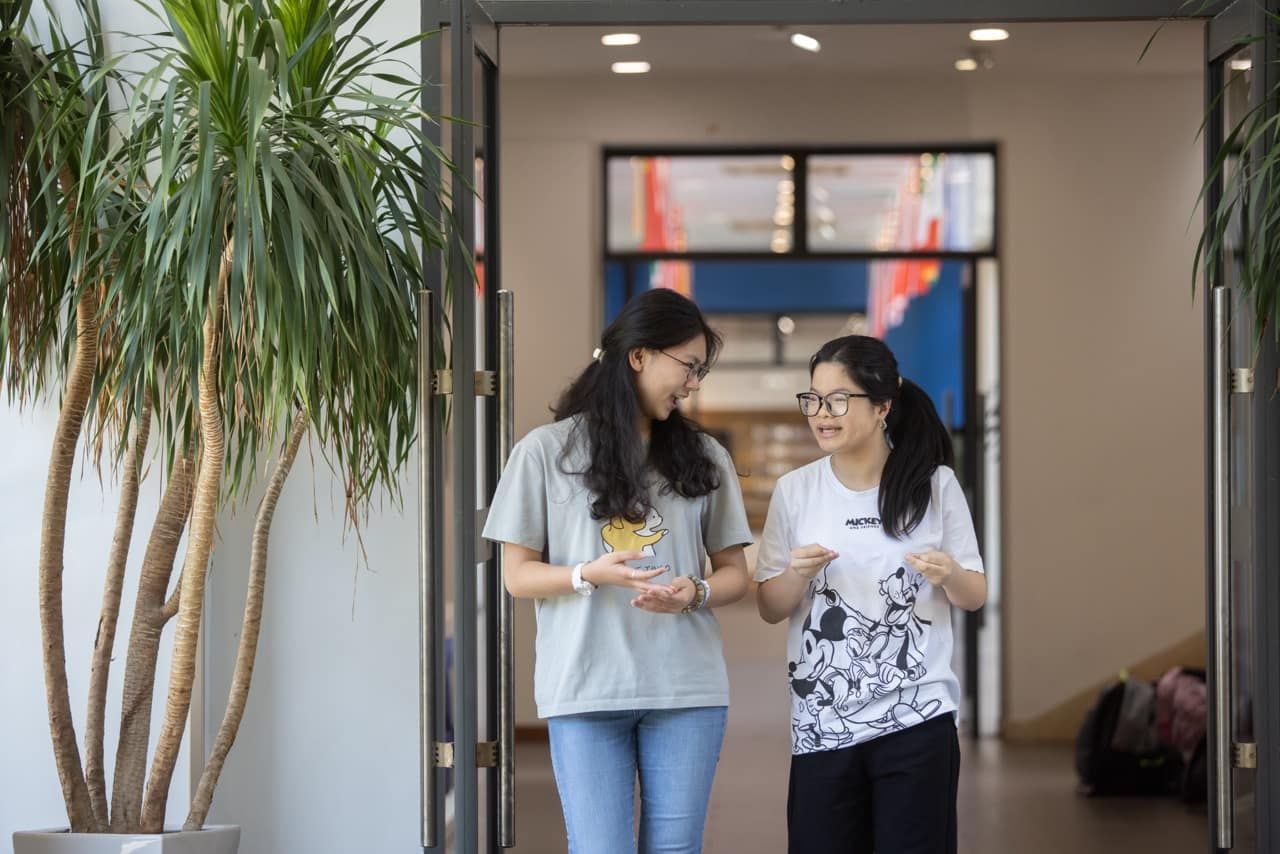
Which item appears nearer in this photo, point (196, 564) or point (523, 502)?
point (523, 502)

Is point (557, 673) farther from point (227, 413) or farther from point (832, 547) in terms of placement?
point (227, 413)

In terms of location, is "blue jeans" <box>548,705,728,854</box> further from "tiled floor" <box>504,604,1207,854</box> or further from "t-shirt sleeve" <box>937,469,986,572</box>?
"tiled floor" <box>504,604,1207,854</box>

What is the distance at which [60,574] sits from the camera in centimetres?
338

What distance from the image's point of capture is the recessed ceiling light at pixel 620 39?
5918 millimetres

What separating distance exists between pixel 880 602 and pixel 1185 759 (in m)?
3.67

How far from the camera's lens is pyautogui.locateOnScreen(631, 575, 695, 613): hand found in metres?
2.53

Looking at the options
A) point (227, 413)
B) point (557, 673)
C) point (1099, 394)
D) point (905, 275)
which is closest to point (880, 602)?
point (557, 673)

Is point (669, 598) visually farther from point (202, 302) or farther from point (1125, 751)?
Answer: point (1125, 751)

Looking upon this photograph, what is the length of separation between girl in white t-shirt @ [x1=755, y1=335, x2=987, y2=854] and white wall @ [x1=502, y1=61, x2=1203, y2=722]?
4220 mm

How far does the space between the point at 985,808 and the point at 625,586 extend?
3392 mm

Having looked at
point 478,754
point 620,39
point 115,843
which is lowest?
point 115,843

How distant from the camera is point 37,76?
3158 mm

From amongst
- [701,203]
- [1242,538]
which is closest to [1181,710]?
[1242,538]

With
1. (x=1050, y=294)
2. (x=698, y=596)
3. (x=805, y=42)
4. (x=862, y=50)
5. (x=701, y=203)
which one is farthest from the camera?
(x=701, y=203)
